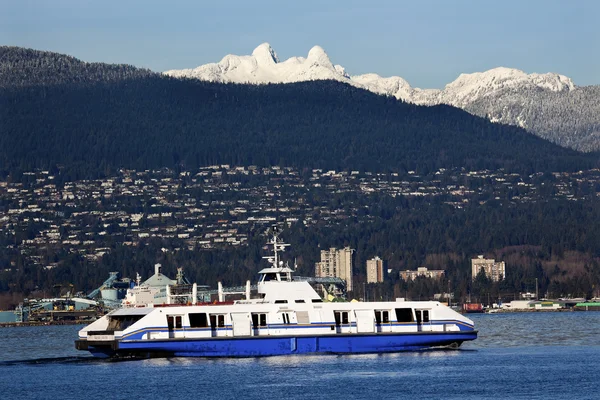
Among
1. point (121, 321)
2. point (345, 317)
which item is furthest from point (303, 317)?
point (121, 321)

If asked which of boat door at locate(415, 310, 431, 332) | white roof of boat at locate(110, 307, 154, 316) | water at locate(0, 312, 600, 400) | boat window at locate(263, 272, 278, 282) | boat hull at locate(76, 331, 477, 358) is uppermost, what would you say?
boat window at locate(263, 272, 278, 282)

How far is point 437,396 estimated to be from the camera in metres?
75.9

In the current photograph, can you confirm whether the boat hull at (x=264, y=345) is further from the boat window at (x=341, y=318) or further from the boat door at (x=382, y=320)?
the boat window at (x=341, y=318)

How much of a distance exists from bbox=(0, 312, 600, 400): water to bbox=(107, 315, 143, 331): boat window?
2295 millimetres

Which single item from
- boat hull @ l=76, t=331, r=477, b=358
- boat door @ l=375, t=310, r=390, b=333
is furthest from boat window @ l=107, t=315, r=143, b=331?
boat door @ l=375, t=310, r=390, b=333

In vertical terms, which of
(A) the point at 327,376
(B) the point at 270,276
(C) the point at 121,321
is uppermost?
(B) the point at 270,276

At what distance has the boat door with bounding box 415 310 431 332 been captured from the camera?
96.3 m

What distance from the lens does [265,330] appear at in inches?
3718

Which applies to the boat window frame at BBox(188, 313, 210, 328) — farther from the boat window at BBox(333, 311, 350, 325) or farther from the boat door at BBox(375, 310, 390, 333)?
the boat door at BBox(375, 310, 390, 333)

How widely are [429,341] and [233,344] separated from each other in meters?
12.8

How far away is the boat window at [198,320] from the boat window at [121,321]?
3528mm

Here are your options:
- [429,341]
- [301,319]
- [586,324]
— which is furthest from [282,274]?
[586,324]

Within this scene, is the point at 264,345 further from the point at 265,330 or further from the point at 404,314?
the point at 404,314

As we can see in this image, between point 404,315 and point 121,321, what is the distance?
18555 millimetres
